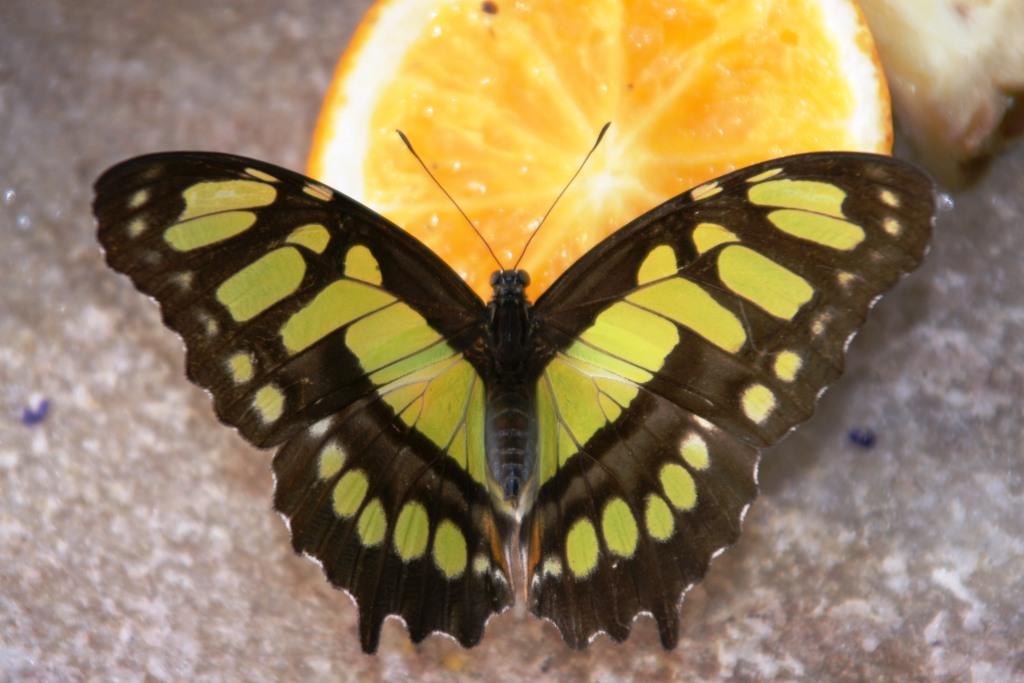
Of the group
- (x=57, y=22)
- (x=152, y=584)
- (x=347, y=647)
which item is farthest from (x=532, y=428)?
(x=57, y=22)

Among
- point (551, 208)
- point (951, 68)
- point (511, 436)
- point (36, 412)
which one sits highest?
point (951, 68)

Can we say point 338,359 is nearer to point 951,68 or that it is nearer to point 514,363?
point 514,363

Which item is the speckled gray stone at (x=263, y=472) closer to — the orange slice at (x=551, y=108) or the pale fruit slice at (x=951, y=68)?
the pale fruit slice at (x=951, y=68)

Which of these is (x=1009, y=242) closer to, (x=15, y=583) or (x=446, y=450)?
(x=446, y=450)

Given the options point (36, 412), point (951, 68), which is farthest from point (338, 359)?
point (951, 68)

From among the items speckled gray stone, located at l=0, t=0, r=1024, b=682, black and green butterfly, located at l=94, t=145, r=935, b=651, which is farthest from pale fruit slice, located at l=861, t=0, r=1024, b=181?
black and green butterfly, located at l=94, t=145, r=935, b=651

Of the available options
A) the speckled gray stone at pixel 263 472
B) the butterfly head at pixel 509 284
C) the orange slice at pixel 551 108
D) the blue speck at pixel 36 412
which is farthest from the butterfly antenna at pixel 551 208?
the blue speck at pixel 36 412

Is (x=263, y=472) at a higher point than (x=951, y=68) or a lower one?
lower
